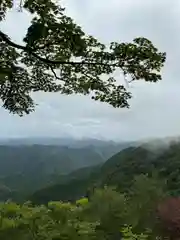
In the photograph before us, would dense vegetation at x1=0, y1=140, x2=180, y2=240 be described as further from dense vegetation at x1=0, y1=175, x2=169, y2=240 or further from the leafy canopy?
the leafy canopy

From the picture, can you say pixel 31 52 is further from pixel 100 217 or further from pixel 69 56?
pixel 100 217

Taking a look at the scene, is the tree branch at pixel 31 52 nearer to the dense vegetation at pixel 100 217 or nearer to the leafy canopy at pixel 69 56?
the leafy canopy at pixel 69 56

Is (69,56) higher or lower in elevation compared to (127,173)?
higher

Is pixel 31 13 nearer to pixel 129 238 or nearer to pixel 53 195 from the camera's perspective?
pixel 129 238

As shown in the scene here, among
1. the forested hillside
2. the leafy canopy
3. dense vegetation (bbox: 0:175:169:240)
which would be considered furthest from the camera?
the forested hillside

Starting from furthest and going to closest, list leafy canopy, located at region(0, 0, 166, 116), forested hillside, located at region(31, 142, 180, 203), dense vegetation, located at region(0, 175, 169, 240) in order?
forested hillside, located at region(31, 142, 180, 203) → dense vegetation, located at region(0, 175, 169, 240) → leafy canopy, located at region(0, 0, 166, 116)

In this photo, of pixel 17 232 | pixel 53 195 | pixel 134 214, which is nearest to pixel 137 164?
pixel 53 195

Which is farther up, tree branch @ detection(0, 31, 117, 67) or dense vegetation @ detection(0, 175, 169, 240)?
tree branch @ detection(0, 31, 117, 67)

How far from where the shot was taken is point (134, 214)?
1213 cm

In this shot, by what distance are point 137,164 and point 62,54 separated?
53185 mm

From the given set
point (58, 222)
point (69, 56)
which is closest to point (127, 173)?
point (58, 222)

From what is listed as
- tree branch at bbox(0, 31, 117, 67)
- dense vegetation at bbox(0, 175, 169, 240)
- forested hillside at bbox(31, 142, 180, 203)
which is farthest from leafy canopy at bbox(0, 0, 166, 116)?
forested hillside at bbox(31, 142, 180, 203)

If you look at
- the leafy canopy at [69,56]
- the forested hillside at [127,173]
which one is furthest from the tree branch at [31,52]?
the forested hillside at [127,173]

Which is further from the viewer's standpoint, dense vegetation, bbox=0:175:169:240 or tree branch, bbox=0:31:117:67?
dense vegetation, bbox=0:175:169:240
